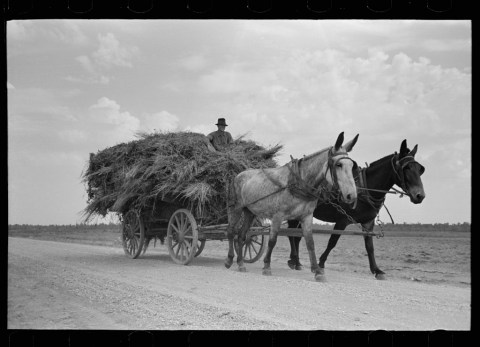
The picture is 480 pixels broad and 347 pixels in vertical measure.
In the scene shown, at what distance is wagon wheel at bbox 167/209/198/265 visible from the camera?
1050cm

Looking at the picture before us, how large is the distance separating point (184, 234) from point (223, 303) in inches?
176

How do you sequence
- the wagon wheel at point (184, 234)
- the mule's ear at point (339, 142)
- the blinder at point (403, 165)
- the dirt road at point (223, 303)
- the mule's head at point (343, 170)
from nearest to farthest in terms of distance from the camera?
the dirt road at point (223, 303) < the mule's head at point (343, 170) < the mule's ear at point (339, 142) < the blinder at point (403, 165) < the wagon wheel at point (184, 234)

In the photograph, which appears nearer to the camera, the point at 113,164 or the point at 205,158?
the point at 205,158

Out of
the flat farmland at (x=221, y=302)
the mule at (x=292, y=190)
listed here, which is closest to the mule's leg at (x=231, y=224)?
the mule at (x=292, y=190)

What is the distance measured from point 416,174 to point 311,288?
2722 mm

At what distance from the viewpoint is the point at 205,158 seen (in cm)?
1061

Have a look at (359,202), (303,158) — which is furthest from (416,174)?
(303,158)

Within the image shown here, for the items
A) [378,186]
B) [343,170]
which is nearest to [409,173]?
[378,186]

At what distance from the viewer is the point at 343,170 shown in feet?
26.0

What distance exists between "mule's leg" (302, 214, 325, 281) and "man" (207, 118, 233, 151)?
3.11m

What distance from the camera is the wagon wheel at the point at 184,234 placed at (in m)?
10.5

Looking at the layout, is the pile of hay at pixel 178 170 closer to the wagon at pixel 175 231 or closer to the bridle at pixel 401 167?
the wagon at pixel 175 231
